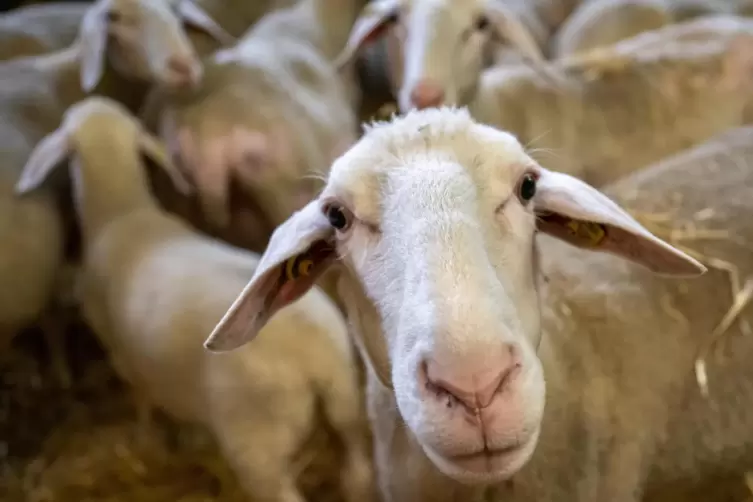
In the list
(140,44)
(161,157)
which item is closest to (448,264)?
(161,157)

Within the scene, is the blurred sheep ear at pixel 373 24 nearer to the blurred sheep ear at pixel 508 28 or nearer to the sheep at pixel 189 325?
the blurred sheep ear at pixel 508 28

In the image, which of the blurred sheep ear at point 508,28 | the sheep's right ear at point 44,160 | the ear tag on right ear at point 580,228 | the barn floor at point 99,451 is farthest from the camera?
the blurred sheep ear at point 508,28

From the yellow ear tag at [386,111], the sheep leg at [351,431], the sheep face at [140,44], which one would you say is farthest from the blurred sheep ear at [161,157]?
the sheep leg at [351,431]

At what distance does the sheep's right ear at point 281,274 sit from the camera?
1.44m

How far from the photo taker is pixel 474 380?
1094 mm

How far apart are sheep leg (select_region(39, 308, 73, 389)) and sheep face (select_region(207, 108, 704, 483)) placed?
1.69 m

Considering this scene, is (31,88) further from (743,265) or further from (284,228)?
(743,265)

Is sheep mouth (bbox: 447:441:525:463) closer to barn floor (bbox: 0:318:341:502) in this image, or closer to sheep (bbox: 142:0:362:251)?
barn floor (bbox: 0:318:341:502)

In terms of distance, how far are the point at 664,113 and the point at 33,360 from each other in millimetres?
2503

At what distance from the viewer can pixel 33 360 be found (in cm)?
309

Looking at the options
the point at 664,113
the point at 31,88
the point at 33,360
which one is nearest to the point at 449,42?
the point at 664,113

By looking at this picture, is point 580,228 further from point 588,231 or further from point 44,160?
point 44,160

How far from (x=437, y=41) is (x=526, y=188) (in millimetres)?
1328

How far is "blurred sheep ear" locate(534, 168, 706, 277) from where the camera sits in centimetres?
140
